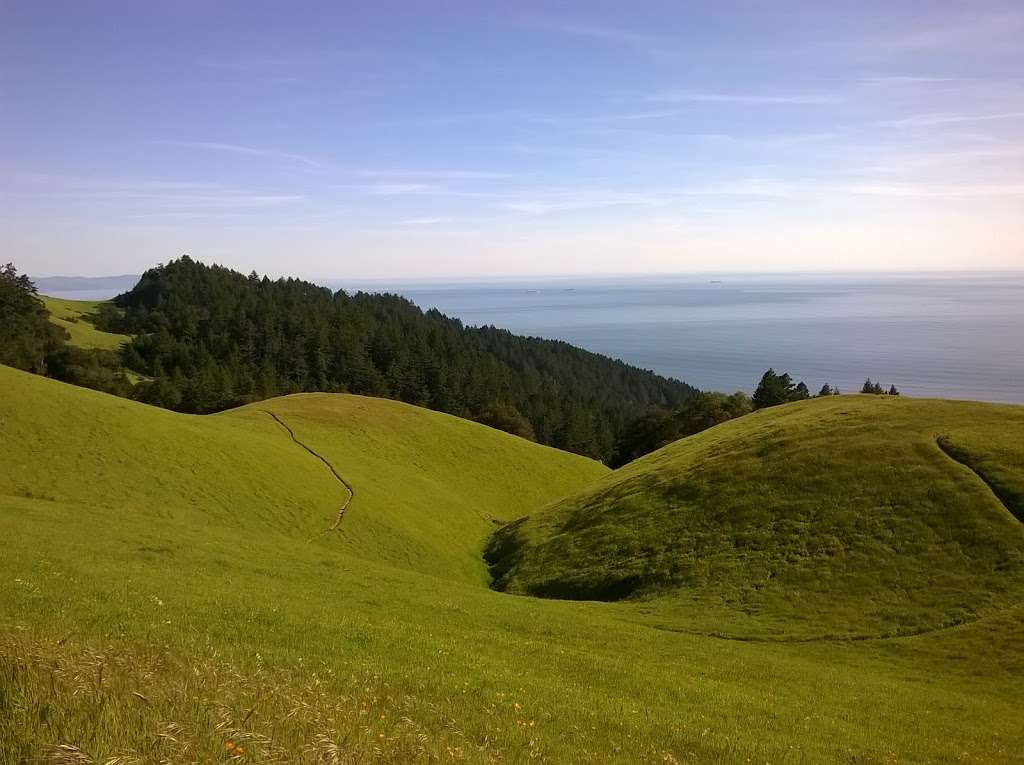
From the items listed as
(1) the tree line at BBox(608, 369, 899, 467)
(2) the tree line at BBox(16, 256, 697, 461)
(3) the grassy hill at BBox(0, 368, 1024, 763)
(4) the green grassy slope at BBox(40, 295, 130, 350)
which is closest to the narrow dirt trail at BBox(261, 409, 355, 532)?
(3) the grassy hill at BBox(0, 368, 1024, 763)

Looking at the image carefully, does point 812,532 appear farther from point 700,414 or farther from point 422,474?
point 700,414

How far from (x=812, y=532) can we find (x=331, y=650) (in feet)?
88.1

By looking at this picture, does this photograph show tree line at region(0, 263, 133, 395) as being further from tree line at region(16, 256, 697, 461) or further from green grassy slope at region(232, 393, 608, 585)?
green grassy slope at region(232, 393, 608, 585)

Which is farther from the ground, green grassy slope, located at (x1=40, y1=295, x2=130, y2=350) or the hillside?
green grassy slope, located at (x1=40, y1=295, x2=130, y2=350)

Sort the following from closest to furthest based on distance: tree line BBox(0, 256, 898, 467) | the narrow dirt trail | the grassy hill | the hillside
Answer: the grassy hill < the hillside < the narrow dirt trail < tree line BBox(0, 256, 898, 467)

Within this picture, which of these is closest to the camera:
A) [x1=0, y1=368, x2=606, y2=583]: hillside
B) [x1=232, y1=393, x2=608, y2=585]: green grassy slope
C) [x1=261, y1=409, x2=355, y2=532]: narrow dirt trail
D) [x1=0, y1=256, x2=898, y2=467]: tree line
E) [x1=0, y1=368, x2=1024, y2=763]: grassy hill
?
[x1=0, y1=368, x2=1024, y2=763]: grassy hill

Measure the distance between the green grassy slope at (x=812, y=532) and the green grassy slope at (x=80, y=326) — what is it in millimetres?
137584

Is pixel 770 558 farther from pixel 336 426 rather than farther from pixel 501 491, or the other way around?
pixel 336 426

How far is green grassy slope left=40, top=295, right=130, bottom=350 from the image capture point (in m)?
144

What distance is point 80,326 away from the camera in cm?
15688

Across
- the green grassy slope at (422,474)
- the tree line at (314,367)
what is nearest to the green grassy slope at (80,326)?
the tree line at (314,367)

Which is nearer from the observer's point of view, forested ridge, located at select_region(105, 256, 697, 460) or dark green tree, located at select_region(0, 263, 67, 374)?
dark green tree, located at select_region(0, 263, 67, 374)

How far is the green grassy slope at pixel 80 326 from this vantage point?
14350 centimetres

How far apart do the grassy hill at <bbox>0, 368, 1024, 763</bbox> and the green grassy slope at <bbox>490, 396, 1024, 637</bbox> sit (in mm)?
1183
